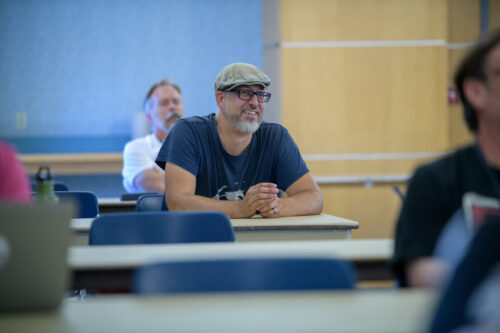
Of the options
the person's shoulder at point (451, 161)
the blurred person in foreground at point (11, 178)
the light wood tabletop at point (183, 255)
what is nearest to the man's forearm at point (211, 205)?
the light wood tabletop at point (183, 255)

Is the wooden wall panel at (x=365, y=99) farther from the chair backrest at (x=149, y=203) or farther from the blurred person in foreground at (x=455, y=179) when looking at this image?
the blurred person in foreground at (x=455, y=179)

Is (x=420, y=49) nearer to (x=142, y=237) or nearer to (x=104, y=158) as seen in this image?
(x=104, y=158)

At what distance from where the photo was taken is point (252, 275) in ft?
4.04

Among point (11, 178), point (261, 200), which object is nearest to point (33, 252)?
point (11, 178)

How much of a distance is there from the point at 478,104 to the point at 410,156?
13.6 ft

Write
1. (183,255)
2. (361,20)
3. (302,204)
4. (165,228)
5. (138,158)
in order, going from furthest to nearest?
(361,20)
(138,158)
(302,204)
(165,228)
(183,255)

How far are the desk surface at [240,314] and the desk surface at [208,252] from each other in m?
0.48

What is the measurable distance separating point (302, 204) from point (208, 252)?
125 centimetres

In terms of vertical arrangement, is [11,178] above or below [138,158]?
above

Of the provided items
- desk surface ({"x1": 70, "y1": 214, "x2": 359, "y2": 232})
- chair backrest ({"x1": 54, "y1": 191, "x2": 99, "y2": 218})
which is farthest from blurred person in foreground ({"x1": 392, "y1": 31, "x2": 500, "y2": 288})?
chair backrest ({"x1": 54, "y1": 191, "x2": 99, "y2": 218})

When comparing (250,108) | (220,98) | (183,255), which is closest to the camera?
(183,255)

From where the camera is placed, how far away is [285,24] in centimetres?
542

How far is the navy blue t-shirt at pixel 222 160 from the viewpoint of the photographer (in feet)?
9.62

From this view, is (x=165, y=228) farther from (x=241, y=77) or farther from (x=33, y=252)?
(x=241, y=77)
